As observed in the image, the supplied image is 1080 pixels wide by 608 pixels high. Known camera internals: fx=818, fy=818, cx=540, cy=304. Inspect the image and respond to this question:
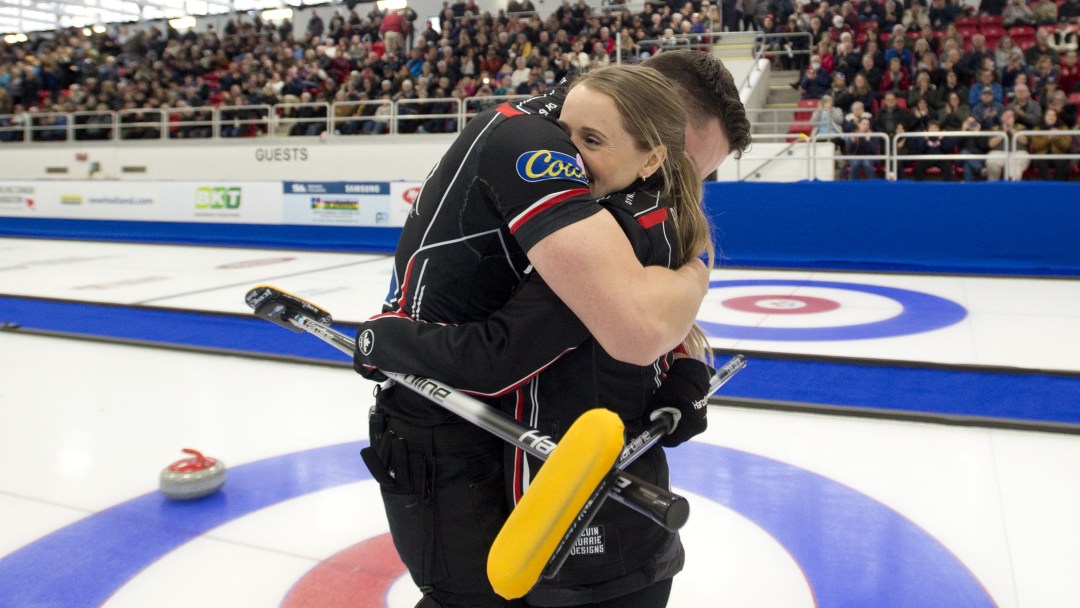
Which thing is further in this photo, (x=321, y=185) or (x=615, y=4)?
(x=615, y=4)

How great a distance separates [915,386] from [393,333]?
4051 mm

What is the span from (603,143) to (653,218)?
0.14 meters

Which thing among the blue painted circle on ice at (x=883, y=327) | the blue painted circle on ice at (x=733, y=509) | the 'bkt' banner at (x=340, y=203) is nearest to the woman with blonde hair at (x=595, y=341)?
the blue painted circle on ice at (x=733, y=509)

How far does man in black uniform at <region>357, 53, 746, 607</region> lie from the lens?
1.16 metres

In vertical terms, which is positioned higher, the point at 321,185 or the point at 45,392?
the point at 321,185

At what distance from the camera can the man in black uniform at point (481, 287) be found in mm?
1159

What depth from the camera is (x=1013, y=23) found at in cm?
1387

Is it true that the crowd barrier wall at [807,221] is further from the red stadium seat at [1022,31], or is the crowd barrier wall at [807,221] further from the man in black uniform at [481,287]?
the man in black uniform at [481,287]

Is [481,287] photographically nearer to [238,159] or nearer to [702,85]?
[702,85]

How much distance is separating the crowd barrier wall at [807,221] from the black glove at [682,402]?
6996 mm

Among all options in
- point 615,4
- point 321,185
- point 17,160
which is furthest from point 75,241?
point 615,4

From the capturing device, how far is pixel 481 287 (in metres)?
1.33

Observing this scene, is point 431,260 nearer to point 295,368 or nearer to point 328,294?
point 295,368

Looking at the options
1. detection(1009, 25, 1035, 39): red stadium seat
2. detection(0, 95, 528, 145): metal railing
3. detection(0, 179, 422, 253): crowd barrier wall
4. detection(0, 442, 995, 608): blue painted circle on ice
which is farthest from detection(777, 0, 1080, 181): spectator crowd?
detection(0, 442, 995, 608): blue painted circle on ice
